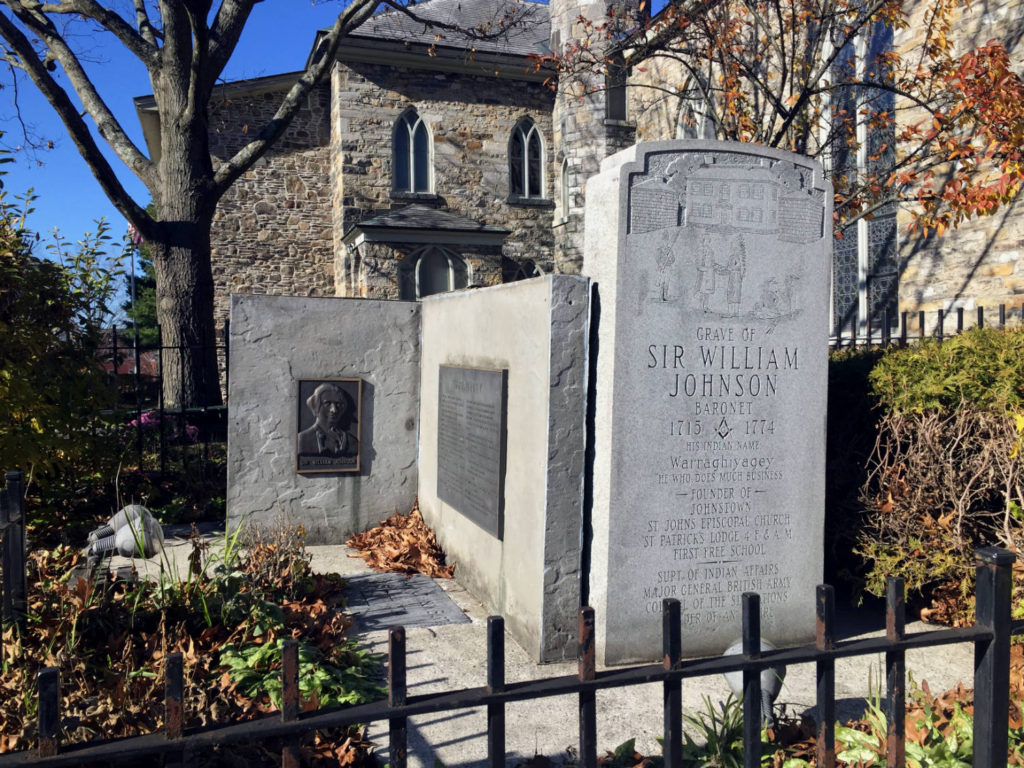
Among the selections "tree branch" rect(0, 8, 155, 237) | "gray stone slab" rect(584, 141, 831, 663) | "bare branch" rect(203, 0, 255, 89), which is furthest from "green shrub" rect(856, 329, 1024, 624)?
"bare branch" rect(203, 0, 255, 89)

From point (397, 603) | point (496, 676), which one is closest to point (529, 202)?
point (397, 603)

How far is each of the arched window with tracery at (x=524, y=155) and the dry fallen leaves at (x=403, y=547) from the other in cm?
1454

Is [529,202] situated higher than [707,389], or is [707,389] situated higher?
[529,202]

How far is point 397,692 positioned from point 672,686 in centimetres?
73

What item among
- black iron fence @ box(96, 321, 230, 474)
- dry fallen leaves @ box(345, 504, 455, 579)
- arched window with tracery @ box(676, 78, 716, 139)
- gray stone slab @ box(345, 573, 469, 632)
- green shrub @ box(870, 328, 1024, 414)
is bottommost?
gray stone slab @ box(345, 573, 469, 632)

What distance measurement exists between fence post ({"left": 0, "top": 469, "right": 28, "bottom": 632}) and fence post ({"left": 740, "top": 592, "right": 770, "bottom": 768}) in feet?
10.4

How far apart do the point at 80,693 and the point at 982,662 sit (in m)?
3.23

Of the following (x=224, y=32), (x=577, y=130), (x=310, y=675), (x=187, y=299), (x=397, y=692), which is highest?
(x=577, y=130)

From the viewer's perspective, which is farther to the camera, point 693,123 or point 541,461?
point 693,123

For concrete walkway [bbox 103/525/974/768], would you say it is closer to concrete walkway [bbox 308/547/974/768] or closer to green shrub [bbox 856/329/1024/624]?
concrete walkway [bbox 308/547/974/768]

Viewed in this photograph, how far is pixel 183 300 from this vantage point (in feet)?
38.5

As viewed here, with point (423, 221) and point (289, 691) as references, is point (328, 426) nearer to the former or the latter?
point (289, 691)

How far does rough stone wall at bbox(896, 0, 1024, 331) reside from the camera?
10641 millimetres

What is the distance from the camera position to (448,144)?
2030cm
